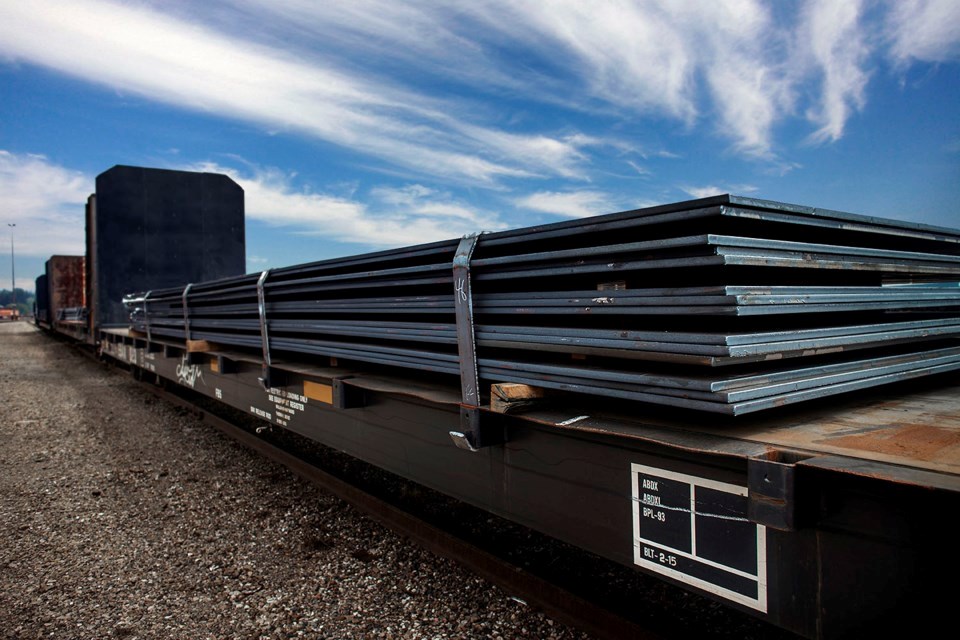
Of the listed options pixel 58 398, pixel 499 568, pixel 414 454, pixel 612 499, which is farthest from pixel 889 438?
pixel 58 398

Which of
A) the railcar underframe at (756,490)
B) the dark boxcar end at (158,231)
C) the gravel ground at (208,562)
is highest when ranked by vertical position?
the dark boxcar end at (158,231)

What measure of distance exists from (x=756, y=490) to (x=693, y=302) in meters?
0.54

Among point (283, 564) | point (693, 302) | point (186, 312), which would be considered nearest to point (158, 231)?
point (186, 312)

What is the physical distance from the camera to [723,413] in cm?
176

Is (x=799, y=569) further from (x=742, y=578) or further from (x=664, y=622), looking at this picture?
(x=664, y=622)

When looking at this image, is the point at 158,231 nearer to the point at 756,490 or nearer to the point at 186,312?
the point at 186,312

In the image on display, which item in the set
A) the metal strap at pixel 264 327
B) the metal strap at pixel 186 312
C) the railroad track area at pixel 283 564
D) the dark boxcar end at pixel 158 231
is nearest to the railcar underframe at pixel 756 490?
the railroad track area at pixel 283 564

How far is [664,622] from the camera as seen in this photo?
257 centimetres

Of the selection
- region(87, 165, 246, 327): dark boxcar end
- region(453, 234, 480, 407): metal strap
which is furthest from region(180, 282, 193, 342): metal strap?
region(87, 165, 246, 327): dark boxcar end

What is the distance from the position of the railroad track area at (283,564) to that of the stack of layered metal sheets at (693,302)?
111 centimetres

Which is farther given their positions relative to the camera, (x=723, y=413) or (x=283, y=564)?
(x=283, y=564)

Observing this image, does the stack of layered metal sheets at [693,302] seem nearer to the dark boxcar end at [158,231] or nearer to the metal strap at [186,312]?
the metal strap at [186,312]

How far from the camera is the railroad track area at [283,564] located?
268 cm

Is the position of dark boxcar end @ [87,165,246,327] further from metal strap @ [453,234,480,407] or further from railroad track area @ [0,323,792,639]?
metal strap @ [453,234,480,407]
